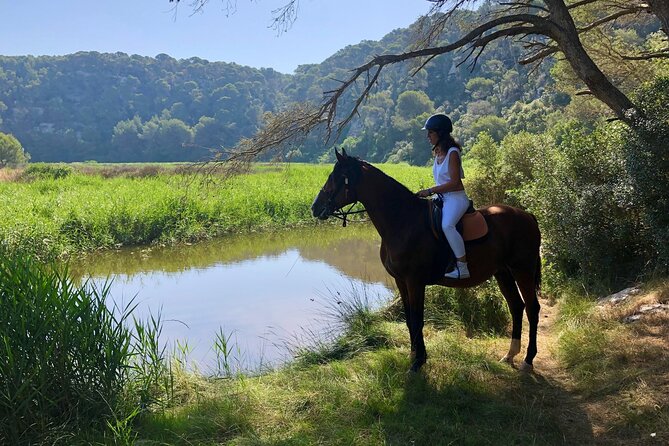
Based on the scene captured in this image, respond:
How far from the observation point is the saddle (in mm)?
4203

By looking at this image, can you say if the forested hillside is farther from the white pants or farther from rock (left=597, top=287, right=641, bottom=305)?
the white pants

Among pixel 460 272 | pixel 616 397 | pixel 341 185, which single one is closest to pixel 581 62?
pixel 460 272

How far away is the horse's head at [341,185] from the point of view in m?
4.46

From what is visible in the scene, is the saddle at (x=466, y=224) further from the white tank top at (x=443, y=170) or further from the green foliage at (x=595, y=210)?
the green foliage at (x=595, y=210)

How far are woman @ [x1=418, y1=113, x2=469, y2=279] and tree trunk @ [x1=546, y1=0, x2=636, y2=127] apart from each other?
301cm

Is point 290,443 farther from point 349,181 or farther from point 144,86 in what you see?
point 144,86

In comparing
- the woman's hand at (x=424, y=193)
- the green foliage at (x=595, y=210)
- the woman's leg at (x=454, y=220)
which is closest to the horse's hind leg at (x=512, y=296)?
the woman's leg at (x=454, y=220)

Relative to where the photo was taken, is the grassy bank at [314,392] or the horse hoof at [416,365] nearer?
the grassy bank at [314,392]

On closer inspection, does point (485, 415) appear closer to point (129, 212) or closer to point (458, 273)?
point (458, 273)

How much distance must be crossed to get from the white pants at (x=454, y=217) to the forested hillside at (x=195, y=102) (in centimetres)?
4209

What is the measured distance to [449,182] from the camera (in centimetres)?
408

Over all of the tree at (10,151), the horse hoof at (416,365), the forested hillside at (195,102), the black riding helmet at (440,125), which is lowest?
the horse hoof at (416,365)

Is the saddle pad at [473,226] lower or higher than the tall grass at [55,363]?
higher

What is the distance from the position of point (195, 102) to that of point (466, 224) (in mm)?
84677
